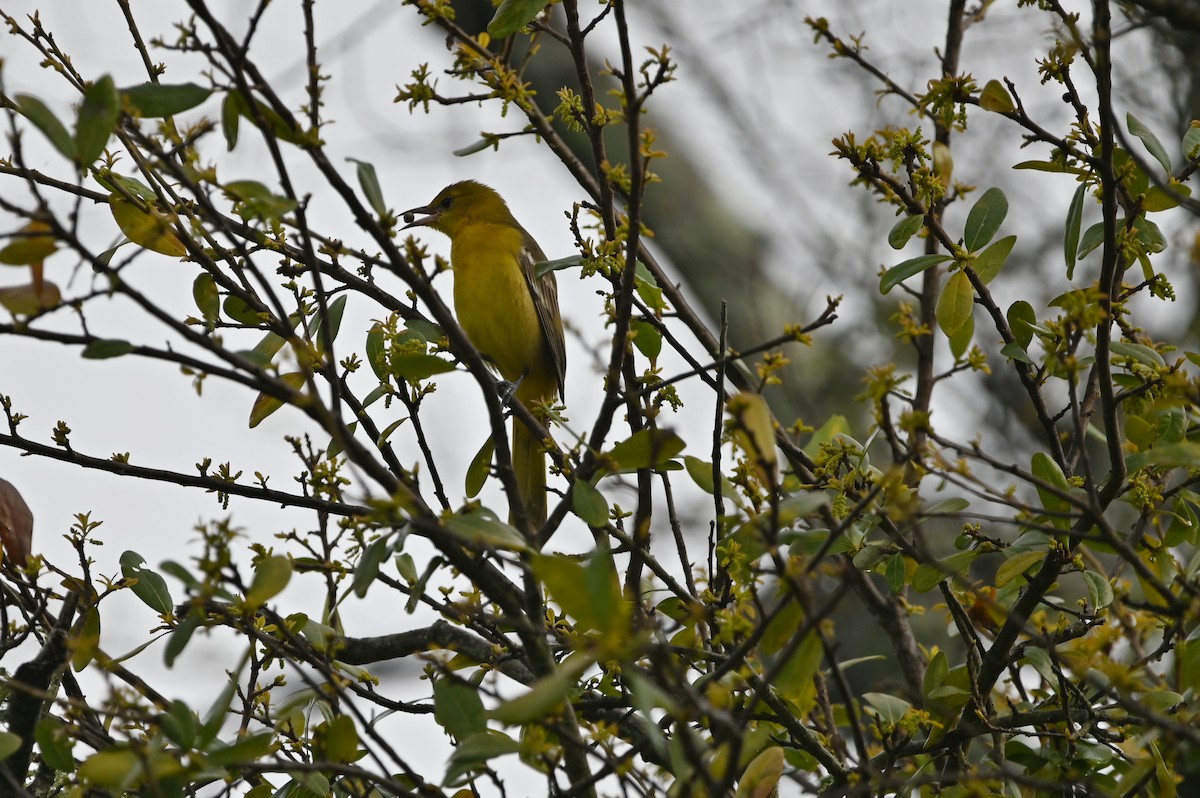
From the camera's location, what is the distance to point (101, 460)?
8.01ft

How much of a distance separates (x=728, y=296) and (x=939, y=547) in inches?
93.1

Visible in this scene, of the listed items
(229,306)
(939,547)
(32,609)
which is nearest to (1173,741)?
(229,306)

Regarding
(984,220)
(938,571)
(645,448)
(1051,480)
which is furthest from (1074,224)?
(645,448)

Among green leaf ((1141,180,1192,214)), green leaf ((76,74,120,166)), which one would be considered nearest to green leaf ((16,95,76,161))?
green leaf ((76,74,120,166))

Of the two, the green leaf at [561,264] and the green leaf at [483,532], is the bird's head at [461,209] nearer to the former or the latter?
the green leaf at [561,264]

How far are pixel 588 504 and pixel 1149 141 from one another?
1306 mm

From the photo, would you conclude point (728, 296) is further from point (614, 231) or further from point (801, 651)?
point (801, 651)

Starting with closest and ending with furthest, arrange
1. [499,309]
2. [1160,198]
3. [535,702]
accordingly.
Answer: [535,702] < [1160,198] < [499,309]

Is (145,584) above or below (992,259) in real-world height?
below

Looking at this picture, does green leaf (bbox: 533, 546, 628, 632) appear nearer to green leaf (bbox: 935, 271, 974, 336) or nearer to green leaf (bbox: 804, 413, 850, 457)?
green leaf (bbox: 935, 271, 974, 336)

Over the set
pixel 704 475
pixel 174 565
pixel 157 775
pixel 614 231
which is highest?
pixel 614 231

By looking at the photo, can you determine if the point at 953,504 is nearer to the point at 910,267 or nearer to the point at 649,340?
the point at 910,267

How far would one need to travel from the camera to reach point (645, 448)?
195cm

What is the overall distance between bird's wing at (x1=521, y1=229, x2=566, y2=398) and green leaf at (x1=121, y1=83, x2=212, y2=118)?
2740mm
